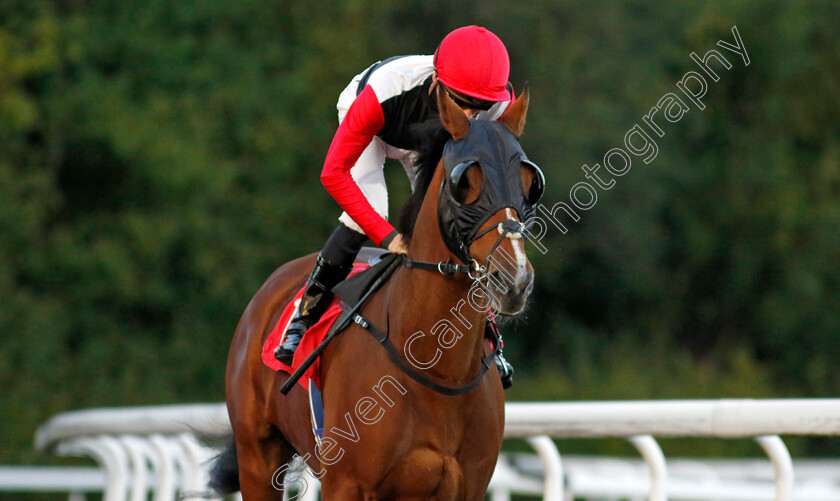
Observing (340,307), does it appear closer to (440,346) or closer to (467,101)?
(440,346)

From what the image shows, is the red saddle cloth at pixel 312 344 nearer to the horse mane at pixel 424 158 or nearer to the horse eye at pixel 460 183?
the horse mane at pixel 424 158

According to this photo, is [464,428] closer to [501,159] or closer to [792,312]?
[501,159]

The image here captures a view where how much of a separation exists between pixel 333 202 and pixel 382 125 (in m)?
21.1

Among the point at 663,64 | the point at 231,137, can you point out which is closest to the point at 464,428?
the point at 231,137

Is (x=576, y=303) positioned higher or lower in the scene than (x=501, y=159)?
higher

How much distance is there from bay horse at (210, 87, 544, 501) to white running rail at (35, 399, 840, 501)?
0.77m

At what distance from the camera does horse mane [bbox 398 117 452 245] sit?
3.83 metres

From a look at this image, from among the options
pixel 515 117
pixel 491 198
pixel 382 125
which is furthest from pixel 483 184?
pixel 382 125

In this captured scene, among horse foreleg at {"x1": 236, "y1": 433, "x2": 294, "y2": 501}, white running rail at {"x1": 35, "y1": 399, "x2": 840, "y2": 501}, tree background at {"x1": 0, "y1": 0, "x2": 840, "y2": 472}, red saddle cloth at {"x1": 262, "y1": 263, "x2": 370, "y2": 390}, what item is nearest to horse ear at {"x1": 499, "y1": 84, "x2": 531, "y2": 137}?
red saddle cloth at {"x1": 262, "y1": 263, "x2": 370, "y2": 390}

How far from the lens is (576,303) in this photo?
2689 centimetres

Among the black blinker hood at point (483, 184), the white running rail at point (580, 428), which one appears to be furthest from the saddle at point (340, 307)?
the white running rail at point (580, 428)

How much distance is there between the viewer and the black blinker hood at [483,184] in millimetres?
3344

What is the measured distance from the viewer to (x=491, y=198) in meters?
3.34

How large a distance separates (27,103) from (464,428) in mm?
17794
